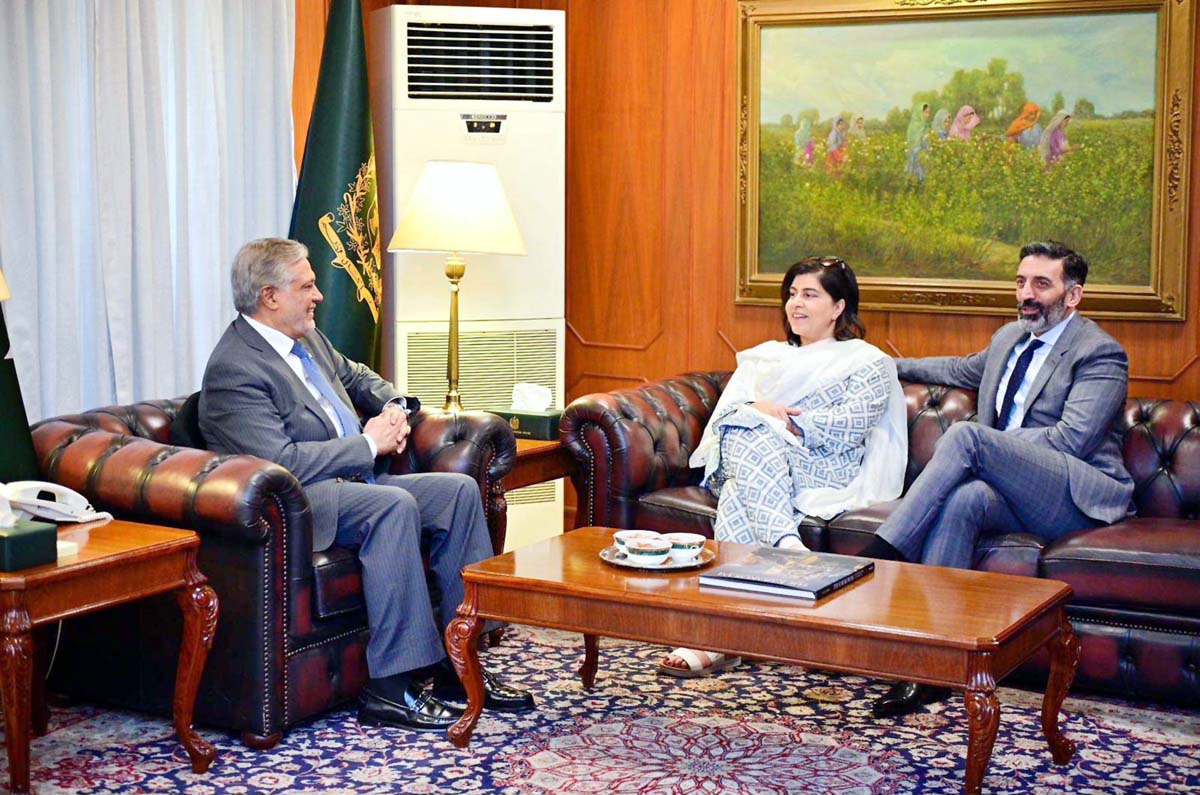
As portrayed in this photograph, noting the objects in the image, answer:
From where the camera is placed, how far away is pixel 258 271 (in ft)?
13.3

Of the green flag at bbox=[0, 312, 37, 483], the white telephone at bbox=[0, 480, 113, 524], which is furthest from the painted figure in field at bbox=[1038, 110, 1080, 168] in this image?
the green flag at bbox=[0, 312, 37, 483]

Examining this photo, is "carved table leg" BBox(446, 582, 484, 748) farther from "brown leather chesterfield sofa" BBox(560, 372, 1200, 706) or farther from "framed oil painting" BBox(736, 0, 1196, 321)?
"framed oil painting" BBox(736, 0, 1196, 321)

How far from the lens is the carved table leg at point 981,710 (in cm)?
302

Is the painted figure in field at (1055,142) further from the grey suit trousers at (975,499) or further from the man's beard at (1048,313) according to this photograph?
the grey suit trousers at (975,499)

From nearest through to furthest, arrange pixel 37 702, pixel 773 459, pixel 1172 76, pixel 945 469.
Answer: pixel 37 702
pixel 945 469
pixel 773 459
pixel 1172 76

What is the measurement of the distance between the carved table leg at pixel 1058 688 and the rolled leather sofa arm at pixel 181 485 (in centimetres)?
195

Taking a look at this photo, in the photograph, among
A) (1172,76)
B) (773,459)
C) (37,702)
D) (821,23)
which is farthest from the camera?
(821,23)

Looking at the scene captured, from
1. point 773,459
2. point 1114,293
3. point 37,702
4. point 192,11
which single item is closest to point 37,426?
point 37,702

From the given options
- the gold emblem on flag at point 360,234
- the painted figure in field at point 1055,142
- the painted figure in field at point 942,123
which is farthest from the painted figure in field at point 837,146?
the gold emblem on flag at point 360,234

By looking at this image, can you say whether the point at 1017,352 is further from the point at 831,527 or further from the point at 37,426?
the point at 37,426

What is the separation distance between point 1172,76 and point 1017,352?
118 cm

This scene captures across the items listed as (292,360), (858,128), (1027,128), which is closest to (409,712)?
(292,360)

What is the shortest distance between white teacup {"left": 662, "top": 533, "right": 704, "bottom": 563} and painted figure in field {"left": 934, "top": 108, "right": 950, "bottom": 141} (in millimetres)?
2329

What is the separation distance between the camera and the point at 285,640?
3676mm
